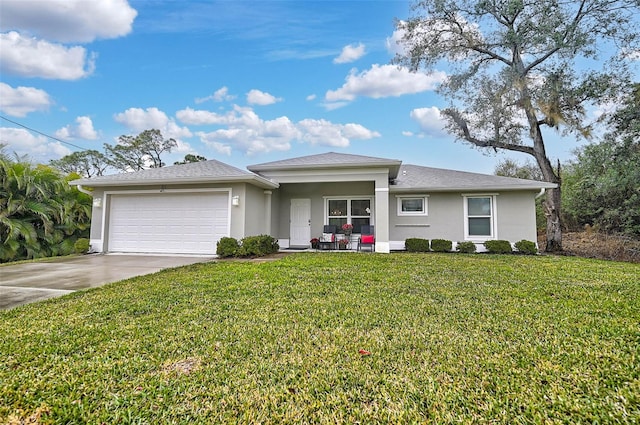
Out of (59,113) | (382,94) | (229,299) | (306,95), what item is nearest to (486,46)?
(382,94)

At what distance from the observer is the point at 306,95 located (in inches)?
617

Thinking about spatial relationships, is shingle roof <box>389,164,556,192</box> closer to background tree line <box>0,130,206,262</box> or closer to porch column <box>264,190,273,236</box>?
porch column <box>264,190,273,236</box>

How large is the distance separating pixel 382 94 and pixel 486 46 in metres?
4.96

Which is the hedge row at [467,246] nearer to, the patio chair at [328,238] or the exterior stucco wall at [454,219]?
the exterior stucco wall at [454,219]

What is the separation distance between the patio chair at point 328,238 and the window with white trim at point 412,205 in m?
2.76

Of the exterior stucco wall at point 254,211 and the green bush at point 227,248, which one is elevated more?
the exterior stucco wall at point 254,211

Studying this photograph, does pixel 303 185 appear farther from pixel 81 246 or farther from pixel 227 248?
pixel 81 246

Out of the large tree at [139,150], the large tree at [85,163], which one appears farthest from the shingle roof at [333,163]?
the large tree at [85,163]

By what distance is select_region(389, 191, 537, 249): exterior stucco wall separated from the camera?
10969mm

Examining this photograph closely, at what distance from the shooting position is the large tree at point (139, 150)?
2928 centimetres

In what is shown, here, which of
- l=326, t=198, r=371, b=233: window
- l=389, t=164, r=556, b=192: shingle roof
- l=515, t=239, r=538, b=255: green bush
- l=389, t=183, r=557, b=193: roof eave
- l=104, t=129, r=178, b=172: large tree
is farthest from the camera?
l=104, t=129, r=178, b=172: large tree

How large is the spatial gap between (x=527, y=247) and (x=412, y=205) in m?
4.10

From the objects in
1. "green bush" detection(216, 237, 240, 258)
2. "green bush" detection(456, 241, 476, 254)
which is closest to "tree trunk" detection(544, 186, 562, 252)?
"green bush" detection(456, 241, 476, 254)

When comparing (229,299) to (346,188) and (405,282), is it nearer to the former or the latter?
(405,282)
